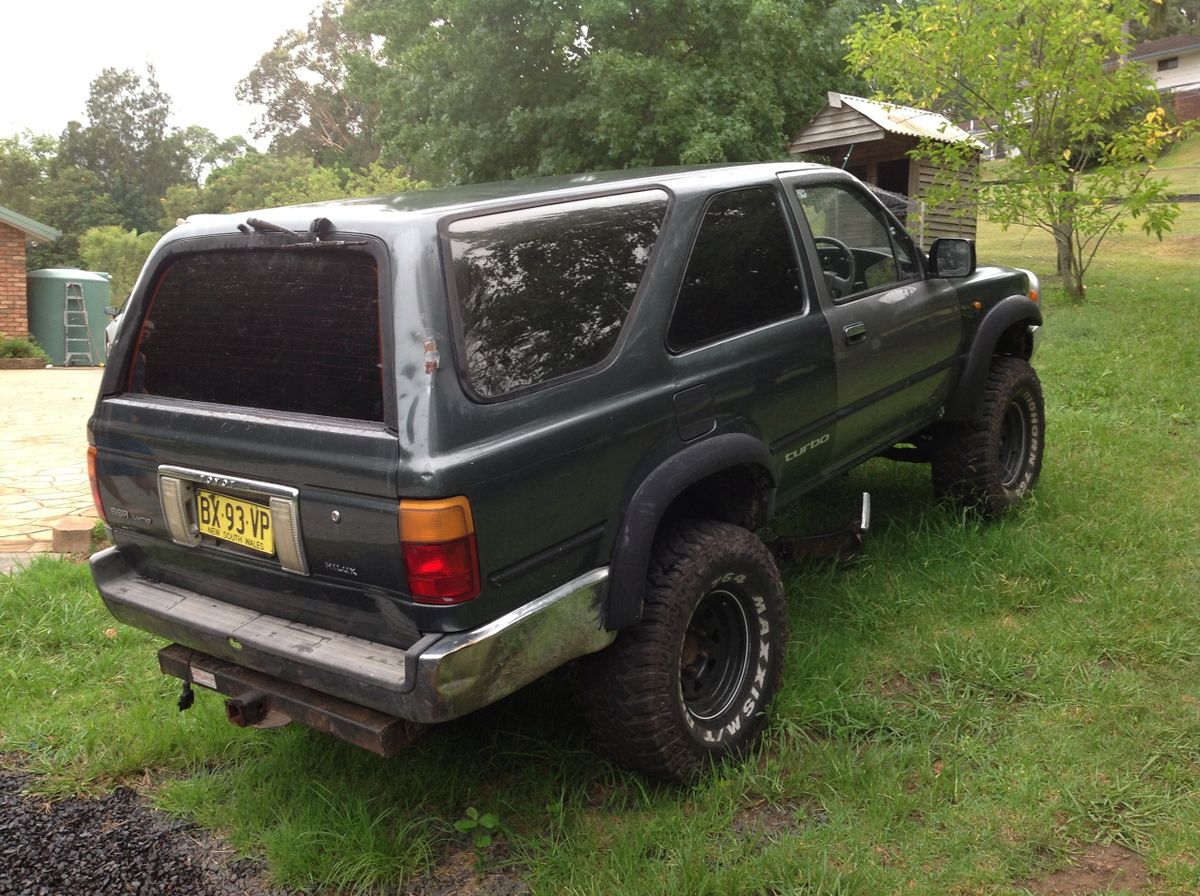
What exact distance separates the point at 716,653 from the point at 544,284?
4.48 feet

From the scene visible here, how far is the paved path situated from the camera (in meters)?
6.50

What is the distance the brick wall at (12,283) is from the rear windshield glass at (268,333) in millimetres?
19324

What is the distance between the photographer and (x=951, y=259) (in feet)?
15.2

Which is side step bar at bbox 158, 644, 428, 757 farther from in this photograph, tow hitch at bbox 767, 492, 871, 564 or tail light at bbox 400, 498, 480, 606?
tow hitch at bbox 767, 492, 871, 564

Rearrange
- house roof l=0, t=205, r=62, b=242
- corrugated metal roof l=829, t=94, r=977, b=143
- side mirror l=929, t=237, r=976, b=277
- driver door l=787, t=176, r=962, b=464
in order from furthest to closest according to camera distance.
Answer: house roof l=0, t=205, r=62, b=242 < corrugated metal roof l=829, t=94, r=977, b=143 < side mirror l=929, t=237, r=976, b=277 < driver door l=787, t=176, r=962, b=464

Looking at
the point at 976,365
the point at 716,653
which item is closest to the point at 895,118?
the point at 976,365

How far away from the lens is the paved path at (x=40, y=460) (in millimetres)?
6496

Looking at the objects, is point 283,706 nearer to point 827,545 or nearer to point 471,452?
point 471,452

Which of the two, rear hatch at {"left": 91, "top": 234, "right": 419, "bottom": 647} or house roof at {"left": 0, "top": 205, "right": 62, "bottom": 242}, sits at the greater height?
house roof at {"left": 0, "top": 205, "right": 62, "bottom": 242}

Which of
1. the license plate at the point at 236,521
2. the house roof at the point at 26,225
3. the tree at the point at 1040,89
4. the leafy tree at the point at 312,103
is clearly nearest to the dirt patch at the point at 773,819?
the license plate at the point at 236,521

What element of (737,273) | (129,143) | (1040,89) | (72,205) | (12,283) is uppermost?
(129,143)

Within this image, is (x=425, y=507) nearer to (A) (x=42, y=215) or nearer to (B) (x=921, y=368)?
(B) (x=921, y=368)

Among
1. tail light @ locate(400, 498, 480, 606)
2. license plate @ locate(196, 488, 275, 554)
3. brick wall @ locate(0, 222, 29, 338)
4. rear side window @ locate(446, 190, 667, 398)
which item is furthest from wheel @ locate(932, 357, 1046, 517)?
brick wall @ locate(0, 222, 29, 338)

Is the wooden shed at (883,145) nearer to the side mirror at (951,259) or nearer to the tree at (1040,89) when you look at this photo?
the tree at (1040,89)
